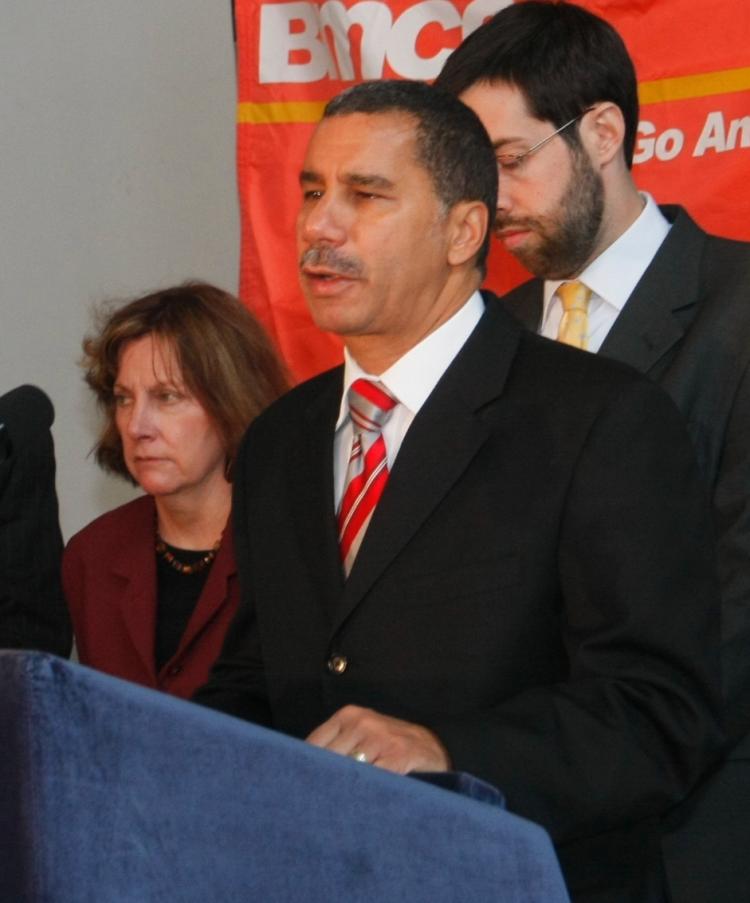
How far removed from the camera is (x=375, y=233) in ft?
5.75

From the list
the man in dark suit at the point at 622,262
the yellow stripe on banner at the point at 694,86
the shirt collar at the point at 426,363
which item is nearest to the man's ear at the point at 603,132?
the man in dark suit at the point at 622,262

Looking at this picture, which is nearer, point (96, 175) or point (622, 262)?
point (622, 262)

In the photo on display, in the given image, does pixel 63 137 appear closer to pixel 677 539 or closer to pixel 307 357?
pixel 307 357

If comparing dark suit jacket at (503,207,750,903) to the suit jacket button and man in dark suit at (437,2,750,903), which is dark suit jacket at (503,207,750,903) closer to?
man in dark suit at (437,2,750,903)

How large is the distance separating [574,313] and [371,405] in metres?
0.72

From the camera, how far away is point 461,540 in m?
1.66

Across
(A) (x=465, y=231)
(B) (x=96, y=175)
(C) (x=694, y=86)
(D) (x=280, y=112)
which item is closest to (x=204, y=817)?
(A) (x=465, y=231)

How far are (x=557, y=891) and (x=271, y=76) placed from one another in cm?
259

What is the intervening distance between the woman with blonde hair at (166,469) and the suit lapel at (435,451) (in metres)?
0.96

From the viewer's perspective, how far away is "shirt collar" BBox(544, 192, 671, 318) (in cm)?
240

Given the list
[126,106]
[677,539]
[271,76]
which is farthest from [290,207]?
[677,539]

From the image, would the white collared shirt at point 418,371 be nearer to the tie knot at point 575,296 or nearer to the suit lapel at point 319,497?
the suit lapel at point 319,497

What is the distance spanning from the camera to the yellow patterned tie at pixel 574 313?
2400mm

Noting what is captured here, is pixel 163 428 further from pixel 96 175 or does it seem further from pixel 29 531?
pixel 96 175
